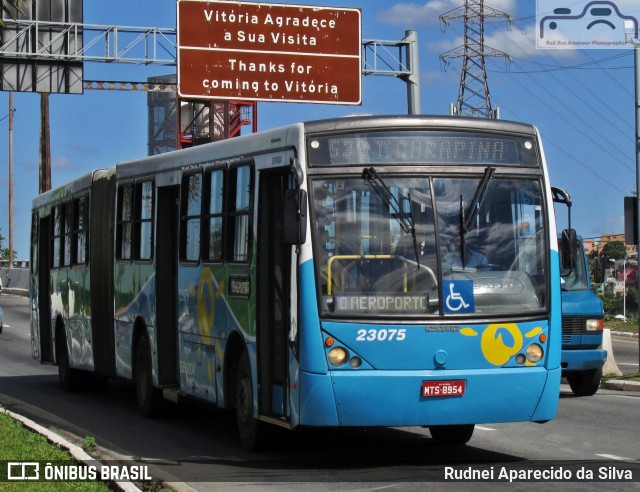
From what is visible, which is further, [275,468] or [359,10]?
[359,10]

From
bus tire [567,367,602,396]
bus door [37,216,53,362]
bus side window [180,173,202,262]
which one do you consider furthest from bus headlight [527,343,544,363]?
bus door [37,216,53,362]

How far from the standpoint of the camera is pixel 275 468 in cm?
1143

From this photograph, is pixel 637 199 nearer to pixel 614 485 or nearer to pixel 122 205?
pixel 122 205

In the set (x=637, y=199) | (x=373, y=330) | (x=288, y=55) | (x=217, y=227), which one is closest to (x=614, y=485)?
(x=373, y=330)

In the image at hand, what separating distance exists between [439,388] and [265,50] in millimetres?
16192

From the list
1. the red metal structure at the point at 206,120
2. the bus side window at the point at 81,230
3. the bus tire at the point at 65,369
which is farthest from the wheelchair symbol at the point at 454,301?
the red metal structure at the point at 206,120

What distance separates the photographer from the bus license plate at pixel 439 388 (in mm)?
10992

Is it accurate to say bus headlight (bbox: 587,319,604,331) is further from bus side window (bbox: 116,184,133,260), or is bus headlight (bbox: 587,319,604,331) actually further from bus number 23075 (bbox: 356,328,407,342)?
bus number 23075 (bbox: 356,328,407,342)

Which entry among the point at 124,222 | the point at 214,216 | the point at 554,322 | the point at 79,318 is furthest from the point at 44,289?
the point at 554,322

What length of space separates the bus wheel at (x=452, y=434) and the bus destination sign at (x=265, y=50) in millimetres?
13893

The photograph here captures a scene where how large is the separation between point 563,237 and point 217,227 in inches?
143

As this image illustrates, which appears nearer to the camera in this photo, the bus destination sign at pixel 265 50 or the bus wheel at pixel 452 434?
the bus wheel at pixel 452 434

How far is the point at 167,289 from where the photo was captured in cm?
1566

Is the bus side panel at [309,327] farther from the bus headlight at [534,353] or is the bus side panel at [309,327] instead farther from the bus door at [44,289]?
the bus door at [44,289]
